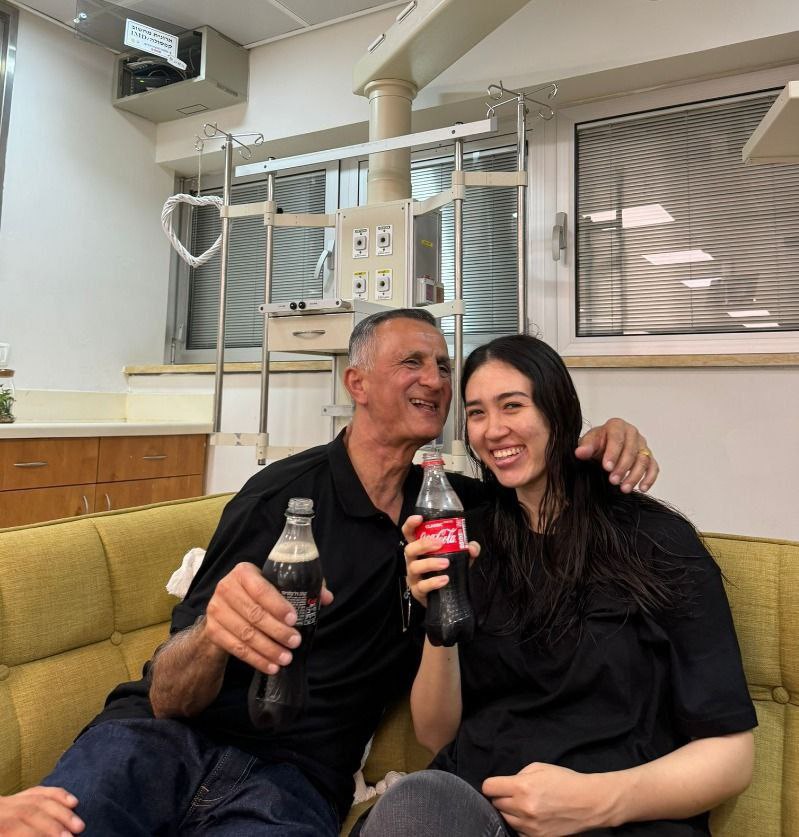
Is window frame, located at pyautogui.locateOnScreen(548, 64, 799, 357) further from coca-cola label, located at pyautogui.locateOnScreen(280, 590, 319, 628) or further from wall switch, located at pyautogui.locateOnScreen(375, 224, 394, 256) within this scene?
coca-cola label, located at pyautogui.locateOnScreen(280, 590, 319, 628)

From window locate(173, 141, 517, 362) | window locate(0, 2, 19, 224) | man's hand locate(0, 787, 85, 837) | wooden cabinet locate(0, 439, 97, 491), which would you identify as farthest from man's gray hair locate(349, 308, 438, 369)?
window locate(0, 2, 19, 224)

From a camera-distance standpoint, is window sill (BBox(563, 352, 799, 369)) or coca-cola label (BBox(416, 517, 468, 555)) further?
window sill (BBox(563, 352, 799, 369))

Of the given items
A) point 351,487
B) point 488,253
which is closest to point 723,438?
point 488,253

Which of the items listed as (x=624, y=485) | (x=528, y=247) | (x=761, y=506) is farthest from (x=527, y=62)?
(x=624, y=485)

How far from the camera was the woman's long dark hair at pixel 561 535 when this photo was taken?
99 centimetres

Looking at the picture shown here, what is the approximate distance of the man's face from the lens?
136 centimetres

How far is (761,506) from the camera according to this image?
7.54 feet

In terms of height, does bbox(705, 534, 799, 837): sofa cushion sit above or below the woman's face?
below

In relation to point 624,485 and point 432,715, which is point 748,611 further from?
point 432,715

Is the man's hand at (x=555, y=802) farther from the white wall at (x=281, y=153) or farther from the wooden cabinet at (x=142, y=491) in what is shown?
the wooden cabinet at (x=142, y=491)

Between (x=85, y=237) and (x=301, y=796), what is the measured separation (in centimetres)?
318

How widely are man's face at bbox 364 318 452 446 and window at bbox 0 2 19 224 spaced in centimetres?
259

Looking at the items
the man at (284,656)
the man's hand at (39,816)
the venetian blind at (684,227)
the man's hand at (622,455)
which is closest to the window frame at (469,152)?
the venetian blind at (684,227)

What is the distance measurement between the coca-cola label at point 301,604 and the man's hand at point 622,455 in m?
0.51
